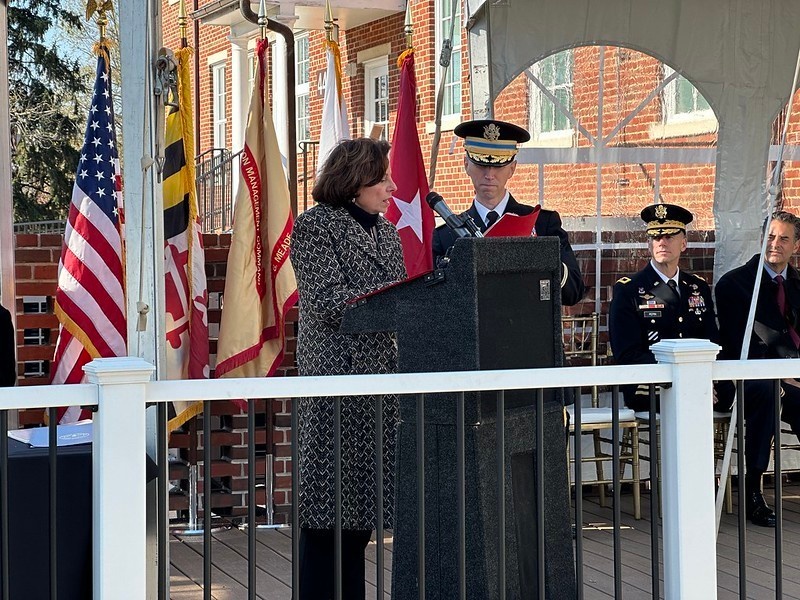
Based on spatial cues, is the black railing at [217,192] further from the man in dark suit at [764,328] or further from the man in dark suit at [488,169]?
the man in dark suit at [488,169]

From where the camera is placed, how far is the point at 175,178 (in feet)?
16.9

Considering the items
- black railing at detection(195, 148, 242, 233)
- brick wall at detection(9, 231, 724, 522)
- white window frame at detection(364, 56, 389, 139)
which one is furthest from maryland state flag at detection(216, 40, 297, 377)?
white window frame at detection(364, 56, 389, 139)

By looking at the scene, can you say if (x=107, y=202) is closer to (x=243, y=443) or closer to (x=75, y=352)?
(x=75, y=352)

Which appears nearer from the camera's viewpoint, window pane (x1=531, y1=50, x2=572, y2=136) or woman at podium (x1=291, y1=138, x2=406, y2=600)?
woman at podium (x1=291, y1=138, x2=406, y2=600)

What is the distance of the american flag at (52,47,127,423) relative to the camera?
15.5 feet

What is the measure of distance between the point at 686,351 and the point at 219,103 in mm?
15328

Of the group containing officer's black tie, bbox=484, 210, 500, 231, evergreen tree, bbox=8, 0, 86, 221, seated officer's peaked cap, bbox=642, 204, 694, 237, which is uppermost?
evergreen tree, bbox=8, 0, 86, 221

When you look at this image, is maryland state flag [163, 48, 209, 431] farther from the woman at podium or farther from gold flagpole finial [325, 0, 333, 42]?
the woman at podium

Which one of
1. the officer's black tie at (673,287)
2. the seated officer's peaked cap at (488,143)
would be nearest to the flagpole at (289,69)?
the seated officer's peaked cap at (488,143)

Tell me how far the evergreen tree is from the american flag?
6007mm

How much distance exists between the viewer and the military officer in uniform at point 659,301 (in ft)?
18.4

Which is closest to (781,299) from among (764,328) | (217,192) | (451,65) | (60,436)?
(764,328)

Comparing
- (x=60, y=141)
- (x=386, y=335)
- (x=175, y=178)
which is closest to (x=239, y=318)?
(x=175, y=178)

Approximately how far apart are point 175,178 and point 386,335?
175cm
